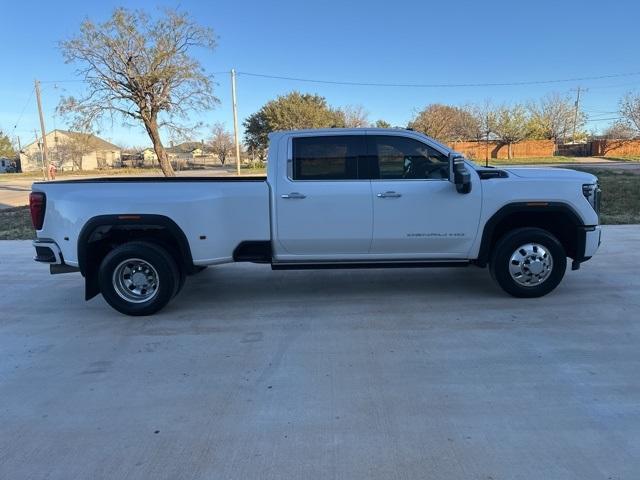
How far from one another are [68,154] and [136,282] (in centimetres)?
8521

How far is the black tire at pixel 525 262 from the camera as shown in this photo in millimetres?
5598

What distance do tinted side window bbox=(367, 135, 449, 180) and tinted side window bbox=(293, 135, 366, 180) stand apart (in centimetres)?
16

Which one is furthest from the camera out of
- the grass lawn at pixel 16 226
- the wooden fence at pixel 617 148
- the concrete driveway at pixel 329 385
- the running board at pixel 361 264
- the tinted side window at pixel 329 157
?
the wooden fence at pixel 617 148

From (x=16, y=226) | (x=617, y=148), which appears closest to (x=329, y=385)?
(x=16, y=226)

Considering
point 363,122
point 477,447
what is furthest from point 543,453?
point 363,122

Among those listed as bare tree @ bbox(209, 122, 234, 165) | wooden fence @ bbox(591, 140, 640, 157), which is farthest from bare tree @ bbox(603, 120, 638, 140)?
bare tree @ bbox(209, 122, 234, 165)

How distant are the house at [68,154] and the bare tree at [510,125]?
168 ft

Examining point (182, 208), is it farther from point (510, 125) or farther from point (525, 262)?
point (510, 125)

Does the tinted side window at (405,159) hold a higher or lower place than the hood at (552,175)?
higher

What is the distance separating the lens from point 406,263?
572cm

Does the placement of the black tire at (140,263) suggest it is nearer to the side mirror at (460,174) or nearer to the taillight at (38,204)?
the taillight at (38,204)

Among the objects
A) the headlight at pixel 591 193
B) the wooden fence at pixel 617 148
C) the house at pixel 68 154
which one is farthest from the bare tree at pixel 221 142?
the headlight at pixel 591 193

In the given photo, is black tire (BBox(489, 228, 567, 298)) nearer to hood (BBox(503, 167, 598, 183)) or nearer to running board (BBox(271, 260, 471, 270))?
running board (BBox(271, 260, 471, 270))

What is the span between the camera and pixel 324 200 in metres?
5.48
